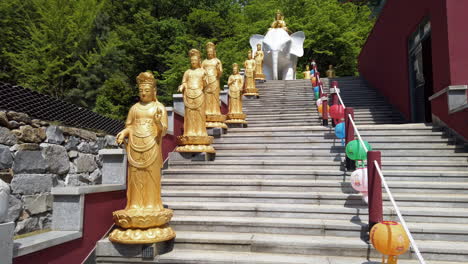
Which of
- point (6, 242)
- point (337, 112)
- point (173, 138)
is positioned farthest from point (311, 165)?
point (6, 242)

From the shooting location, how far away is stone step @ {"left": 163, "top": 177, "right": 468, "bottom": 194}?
5183 millimetres

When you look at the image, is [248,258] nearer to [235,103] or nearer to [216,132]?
[216,132]

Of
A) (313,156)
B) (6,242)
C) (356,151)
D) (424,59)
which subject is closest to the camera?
(6,242)

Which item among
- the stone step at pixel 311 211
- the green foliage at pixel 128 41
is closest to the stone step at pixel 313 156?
the stone step at pixel 311 211

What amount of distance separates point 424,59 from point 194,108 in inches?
255

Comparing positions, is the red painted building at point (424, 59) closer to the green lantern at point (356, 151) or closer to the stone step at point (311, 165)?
the stone step at point (311, 165)

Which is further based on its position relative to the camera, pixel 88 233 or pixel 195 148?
pixel 195 148

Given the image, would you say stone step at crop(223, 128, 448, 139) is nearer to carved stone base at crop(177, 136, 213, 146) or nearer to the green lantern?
carved stone base at crop(177, 136, 213, 146)

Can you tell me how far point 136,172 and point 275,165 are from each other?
2.99m

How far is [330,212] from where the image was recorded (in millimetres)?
4824

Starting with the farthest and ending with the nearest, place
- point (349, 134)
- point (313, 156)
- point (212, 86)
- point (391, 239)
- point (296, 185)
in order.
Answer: point (212, 86) < point (313, 156) < point (349, 134) < point (296, 185) < point (391, 239)

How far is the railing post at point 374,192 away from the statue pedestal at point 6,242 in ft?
12.6

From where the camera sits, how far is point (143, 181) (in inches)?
163

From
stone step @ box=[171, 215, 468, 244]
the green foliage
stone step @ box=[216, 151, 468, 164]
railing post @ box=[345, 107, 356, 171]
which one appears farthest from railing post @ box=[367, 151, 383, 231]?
the green foliage
